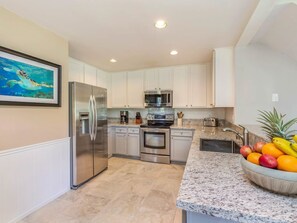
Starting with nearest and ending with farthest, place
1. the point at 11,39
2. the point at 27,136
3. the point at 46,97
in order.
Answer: the point at 11,39 < the point at 27,136 < the point at 46,97

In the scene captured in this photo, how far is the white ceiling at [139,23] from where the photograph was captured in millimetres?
1694

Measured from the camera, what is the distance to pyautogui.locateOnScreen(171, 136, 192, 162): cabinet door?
3.74 m

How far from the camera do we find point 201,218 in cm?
77

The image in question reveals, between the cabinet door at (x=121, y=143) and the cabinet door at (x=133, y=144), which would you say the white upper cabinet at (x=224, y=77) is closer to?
the cabinet door at (x=133, y=144)

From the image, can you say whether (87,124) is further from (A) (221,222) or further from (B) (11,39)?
(A) (221,222)

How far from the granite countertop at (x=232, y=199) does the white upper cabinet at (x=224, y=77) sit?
205 centimetres

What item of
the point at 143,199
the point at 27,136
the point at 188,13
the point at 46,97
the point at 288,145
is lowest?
the point at 143,199

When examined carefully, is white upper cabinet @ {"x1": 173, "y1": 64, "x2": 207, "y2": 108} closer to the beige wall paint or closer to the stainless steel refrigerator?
the stainless steel refrigerator

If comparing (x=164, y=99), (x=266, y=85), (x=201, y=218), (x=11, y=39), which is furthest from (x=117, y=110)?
(x=201, y=218)

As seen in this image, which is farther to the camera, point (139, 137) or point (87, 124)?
point (139, 137)

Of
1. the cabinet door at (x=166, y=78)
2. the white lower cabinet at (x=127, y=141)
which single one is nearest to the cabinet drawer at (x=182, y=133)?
the white lower cabinet at (x=127, y=141)

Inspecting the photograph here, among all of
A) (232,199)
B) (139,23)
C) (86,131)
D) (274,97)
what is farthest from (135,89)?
(232,199)

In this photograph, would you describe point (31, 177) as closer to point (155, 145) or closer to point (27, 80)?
point (27, 80)

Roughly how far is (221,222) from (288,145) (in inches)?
18.4
